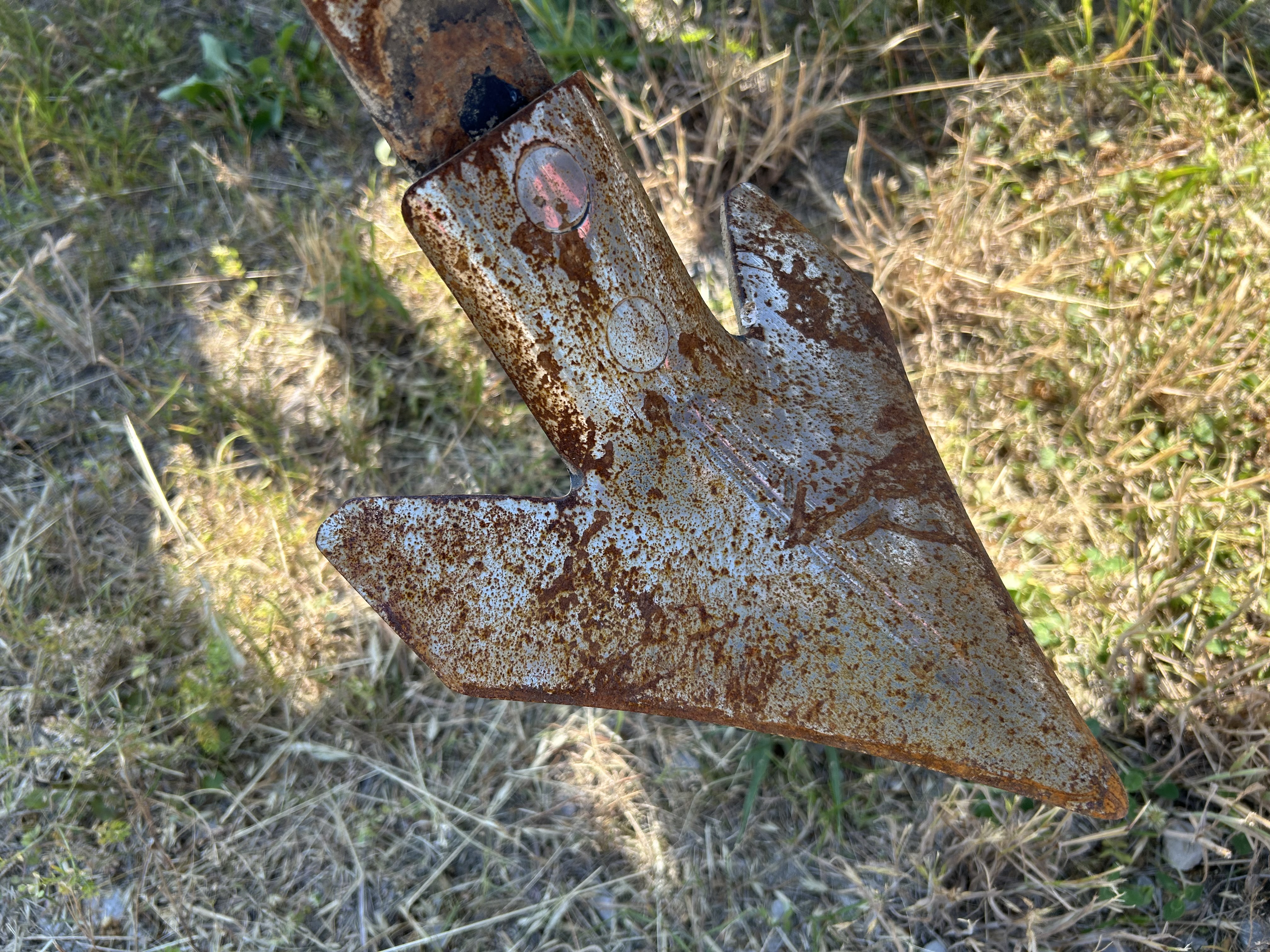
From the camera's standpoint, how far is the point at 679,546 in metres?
1.29

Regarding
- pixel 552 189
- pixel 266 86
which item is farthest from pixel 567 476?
pixel 266 86

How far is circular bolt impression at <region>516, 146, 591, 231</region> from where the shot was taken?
1224 mm

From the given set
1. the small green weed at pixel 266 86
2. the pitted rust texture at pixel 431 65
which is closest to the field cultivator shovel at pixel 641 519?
the pitted rust texture at pixel 431 65

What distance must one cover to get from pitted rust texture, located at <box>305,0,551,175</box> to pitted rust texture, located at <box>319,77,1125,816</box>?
58 millimetres

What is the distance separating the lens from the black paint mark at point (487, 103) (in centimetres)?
123

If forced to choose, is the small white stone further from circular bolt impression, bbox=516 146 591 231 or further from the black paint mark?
the black paint mark

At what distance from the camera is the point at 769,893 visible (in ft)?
5.40

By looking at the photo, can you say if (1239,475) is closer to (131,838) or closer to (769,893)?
(769,893)

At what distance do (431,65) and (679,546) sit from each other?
2.32 ft

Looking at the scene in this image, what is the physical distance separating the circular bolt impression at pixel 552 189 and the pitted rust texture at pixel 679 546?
0.04 feet

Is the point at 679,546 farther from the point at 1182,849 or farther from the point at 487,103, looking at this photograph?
the point at 1182,849

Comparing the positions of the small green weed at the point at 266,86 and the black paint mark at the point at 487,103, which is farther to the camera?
the small green weed at the point at 266,86

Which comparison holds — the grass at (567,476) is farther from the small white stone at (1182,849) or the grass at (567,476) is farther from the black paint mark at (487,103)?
the black paint mark at (487,103)

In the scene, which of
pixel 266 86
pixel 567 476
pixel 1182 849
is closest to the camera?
pixel 1182 849
